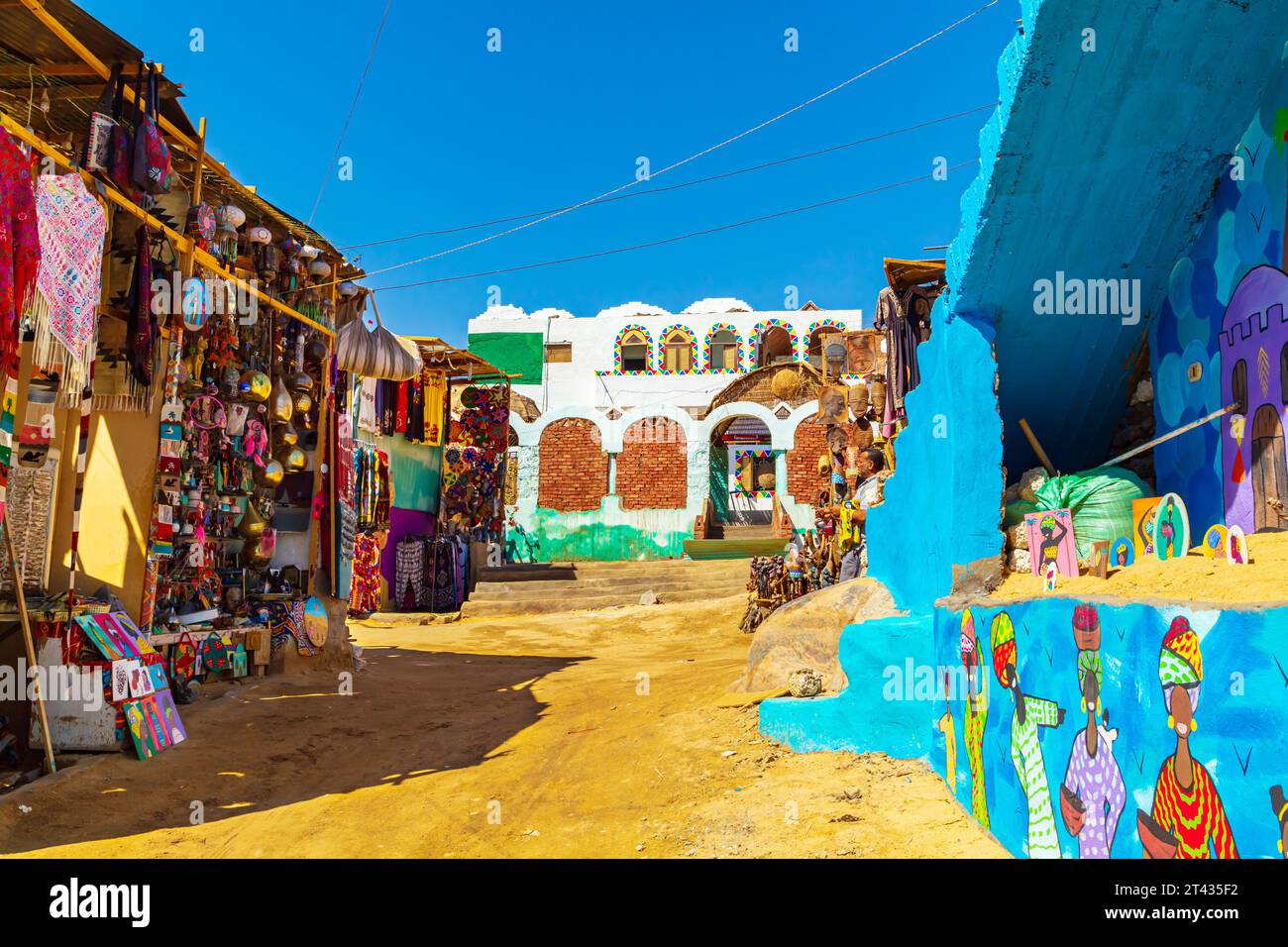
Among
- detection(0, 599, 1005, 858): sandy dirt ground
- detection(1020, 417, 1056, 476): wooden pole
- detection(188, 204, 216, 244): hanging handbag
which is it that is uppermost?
detection(188, 204, 216, 244): hanging handbag

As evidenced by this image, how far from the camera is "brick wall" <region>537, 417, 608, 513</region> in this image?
24359mm

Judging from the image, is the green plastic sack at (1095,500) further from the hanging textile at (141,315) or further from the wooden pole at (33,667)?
the hanging textile at (141,315)

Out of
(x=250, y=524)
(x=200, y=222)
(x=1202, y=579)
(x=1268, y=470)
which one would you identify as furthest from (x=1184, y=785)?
(x=250, y=524)

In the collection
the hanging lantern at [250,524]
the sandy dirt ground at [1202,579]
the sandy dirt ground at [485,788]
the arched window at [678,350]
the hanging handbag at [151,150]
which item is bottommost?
the sandy dirt ground at [485,788]

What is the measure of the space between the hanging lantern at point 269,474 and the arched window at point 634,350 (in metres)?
21.4

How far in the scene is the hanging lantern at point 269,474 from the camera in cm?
991

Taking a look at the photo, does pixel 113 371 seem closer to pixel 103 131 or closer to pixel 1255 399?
pixel 103 131

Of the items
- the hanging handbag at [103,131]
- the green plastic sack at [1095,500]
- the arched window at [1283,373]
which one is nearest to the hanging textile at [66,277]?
the hanging handbag at [103,131]

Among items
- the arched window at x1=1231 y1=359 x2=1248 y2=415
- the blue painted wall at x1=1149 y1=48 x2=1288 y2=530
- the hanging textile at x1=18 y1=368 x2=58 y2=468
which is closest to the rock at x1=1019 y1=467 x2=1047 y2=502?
the blue painted wall at x1=1149 y1=48 x2=1288 y2=530

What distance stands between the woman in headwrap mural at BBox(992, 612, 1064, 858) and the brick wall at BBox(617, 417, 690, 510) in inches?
762

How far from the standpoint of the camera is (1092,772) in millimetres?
3629

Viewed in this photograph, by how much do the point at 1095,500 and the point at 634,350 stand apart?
26.3 metres

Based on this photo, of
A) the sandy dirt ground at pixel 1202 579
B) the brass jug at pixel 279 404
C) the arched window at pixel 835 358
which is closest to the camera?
the sandy dirt ground at pixel 1202 579

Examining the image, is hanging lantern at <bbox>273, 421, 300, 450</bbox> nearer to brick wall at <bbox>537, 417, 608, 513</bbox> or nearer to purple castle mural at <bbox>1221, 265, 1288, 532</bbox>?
purple castle mural at <bbox>1221, 265, 1288, 532</bbox>
